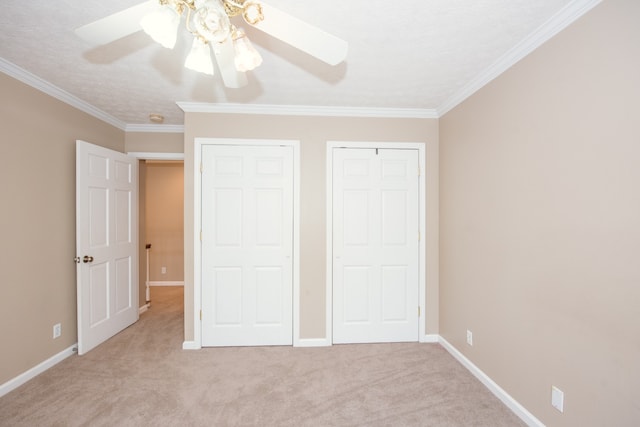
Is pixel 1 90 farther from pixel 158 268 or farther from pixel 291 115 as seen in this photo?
pixel 158 268

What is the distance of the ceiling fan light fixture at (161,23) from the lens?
3.21 ft

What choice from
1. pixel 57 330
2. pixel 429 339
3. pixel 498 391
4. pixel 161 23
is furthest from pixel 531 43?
pixel 57 330

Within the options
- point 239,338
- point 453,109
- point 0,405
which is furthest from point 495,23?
point 0,405

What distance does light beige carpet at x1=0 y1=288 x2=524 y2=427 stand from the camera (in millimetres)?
1868

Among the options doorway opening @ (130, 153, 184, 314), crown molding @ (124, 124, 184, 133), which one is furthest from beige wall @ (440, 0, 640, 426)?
doorway opening @ (130, 153, 184, 314)

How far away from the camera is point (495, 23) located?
1.61m

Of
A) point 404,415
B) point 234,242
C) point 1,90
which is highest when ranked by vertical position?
point 1,90

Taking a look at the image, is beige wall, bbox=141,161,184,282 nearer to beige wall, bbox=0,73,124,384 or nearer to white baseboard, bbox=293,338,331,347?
beige wall, bbox=0,73,124,384

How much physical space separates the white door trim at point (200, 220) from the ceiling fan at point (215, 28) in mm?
1568

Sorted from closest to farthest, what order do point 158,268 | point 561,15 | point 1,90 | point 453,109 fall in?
point 561,15 → point 1,90 → point 453,109 → point 158,268

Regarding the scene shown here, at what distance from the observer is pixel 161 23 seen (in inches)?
39.2

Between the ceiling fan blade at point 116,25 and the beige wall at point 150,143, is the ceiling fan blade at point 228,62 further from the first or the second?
the beige wall at point 150,143

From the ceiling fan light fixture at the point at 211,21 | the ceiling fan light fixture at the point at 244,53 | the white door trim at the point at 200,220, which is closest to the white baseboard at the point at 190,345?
the white door trim at the point at 200,220

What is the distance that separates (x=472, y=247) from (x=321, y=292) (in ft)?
4.87
